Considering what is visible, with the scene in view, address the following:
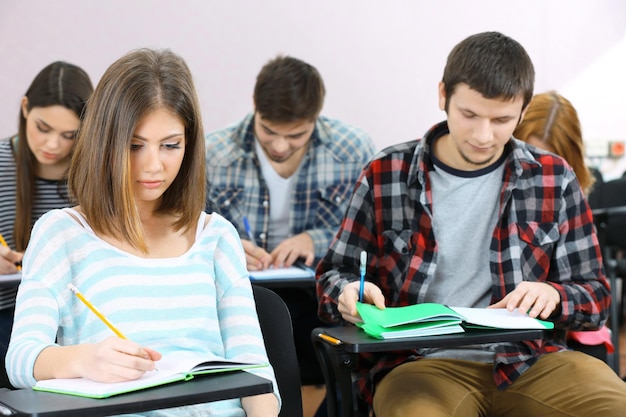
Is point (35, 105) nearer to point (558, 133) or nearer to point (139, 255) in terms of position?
point (139, 255)

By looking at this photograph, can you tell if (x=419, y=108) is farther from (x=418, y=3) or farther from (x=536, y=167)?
(x=536, y=167)

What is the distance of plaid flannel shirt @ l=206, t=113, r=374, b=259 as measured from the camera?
3.16 metres

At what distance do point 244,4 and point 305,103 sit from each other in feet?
4.14

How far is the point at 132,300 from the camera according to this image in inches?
61.7

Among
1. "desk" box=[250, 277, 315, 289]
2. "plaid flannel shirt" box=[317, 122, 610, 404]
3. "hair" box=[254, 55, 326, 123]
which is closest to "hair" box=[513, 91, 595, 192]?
"plaid flannel shirt" box=[317, 122, 610, 404]

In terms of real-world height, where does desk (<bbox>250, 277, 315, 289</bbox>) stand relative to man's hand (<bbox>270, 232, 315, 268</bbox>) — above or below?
below

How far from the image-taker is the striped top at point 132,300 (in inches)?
59.1

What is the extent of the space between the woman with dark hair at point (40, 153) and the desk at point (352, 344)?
1267 millimetres

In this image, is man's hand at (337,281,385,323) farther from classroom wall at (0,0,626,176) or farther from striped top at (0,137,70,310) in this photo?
classroom wall at (0,0,626,176)

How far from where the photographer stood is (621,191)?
4258mm

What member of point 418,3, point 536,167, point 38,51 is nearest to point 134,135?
point 536,167

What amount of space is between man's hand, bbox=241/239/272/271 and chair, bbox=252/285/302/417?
39.3 inches

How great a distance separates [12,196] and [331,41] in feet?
6.51

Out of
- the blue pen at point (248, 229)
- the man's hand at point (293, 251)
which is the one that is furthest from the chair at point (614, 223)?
the blue pen at point (248, 229)
